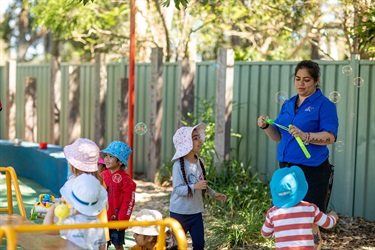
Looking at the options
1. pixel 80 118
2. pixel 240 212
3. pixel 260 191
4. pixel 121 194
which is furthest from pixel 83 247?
Answer: pixel 80 118

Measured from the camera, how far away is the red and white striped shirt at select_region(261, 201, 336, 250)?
4.76 meters

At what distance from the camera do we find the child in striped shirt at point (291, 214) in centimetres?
475

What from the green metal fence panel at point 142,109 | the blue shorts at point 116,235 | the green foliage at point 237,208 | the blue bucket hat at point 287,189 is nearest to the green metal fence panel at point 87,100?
the green metal fence panel at point 142,109

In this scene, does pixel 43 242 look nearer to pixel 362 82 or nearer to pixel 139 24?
pixel 362 82

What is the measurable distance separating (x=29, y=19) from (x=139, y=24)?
24412 mm

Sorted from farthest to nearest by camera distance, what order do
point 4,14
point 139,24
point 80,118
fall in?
point 4,14
point 139,24
point 80,118

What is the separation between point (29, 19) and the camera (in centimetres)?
3909

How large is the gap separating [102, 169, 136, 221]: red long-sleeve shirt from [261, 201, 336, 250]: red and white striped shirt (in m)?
1.39

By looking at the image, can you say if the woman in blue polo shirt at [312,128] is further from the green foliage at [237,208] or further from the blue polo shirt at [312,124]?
the green foliage at [237,208]

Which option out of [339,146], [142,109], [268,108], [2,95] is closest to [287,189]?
[339,146]

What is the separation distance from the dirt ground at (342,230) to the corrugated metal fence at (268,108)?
0.39m

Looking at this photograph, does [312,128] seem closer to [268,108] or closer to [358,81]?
[358,81]

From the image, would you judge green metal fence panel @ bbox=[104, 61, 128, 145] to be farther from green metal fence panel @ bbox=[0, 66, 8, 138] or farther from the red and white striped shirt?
the red and white striped shirt

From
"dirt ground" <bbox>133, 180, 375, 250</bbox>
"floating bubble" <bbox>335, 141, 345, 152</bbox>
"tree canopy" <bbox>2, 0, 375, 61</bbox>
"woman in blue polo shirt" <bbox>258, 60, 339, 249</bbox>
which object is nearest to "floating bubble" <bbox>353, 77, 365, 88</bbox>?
"floating bubble" <bbox>335, 141, 345, 152</bbox>
